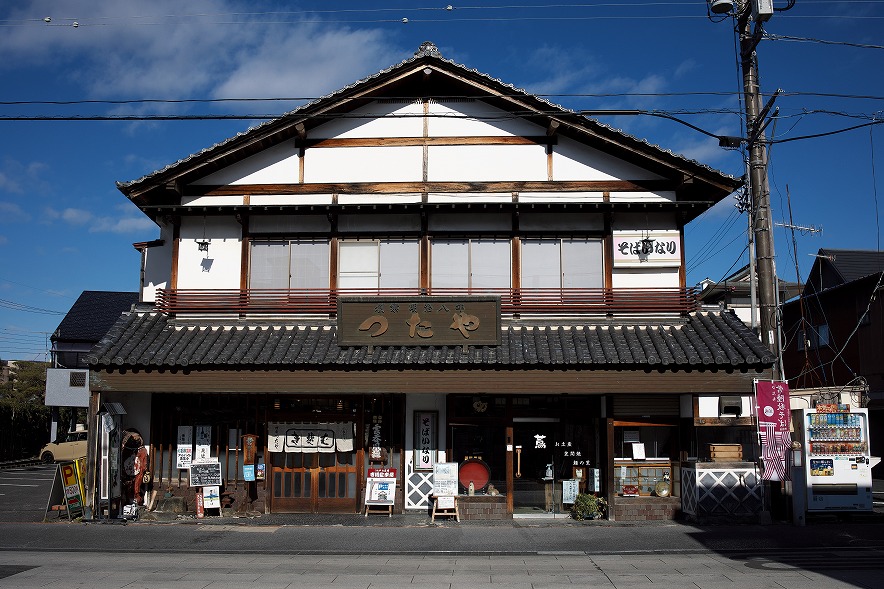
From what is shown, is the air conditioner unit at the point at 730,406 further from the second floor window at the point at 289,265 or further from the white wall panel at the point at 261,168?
the white wall panel at the point at 261,168

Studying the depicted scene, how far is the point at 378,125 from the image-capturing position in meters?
18.8

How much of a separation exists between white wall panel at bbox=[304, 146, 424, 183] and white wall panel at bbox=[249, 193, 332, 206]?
45 cm

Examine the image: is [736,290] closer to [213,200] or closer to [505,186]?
[505,186]

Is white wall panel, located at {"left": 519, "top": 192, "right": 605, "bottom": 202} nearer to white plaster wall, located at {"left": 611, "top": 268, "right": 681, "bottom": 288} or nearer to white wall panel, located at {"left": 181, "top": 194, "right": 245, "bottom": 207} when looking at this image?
white plaster wall, located at {"left": 611, "top": 268, "right": 681, "bottom": 288}

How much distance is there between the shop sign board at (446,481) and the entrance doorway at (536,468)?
4.89 feet

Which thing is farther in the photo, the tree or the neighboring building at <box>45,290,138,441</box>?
the neighboring building at <box>45,290,138,441</box>

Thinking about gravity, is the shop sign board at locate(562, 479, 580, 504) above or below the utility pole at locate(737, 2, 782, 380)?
below

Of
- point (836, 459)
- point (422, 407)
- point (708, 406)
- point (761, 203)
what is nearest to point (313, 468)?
point (422, 407)

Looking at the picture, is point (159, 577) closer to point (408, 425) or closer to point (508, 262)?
point (408, 425)

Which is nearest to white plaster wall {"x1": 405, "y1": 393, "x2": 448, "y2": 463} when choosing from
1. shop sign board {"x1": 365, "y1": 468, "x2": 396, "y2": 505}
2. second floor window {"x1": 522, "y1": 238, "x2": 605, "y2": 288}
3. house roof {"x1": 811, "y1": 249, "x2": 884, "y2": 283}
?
shop sign board {"x1": 365, "y1": 468, "x2": 396, "y2": 505}

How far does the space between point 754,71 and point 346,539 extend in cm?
1336

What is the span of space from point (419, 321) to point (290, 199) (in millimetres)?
4621

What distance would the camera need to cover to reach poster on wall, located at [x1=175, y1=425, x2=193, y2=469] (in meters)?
17.7

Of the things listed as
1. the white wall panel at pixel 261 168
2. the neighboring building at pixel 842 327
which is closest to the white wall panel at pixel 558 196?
the white wall panel at pixel 261 168
